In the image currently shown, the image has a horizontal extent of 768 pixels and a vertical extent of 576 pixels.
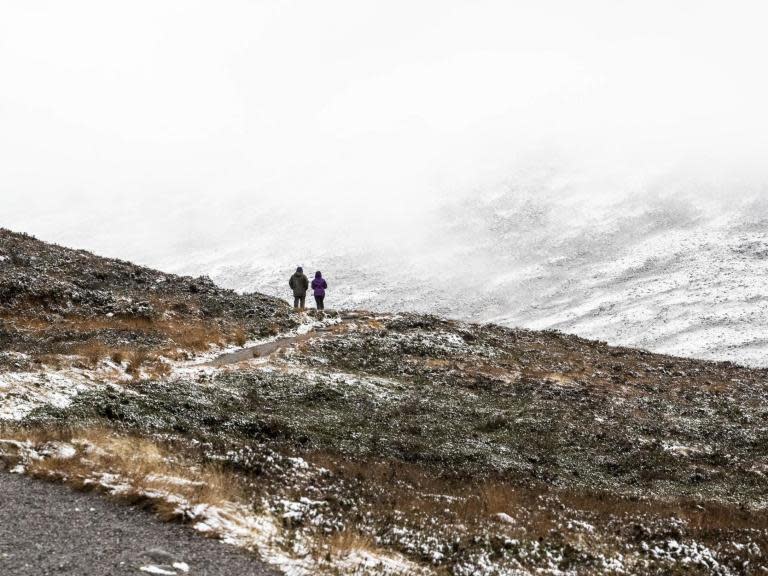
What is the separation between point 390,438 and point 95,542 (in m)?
11.9

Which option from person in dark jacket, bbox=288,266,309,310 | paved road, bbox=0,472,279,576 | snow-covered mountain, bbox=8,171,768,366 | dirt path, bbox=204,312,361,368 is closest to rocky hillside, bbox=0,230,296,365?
dirt path, bbox=204,312,361,368

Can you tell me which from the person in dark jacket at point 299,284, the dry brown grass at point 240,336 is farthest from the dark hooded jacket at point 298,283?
the dry brown grass at point 240,336

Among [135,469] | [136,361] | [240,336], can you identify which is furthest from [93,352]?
[135,469]

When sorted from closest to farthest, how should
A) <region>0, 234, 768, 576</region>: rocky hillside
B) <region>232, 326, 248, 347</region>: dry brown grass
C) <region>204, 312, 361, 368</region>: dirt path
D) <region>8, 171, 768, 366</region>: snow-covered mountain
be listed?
<region>0, 234, 768, 576</region>: rocky hillside
<region>204, 312, 361, 368</region>: dirt path
<region>232, 326, 248, 347</region>: dry brown grass
<region>8, 171, 768, 366</region>: snow-covered mountain

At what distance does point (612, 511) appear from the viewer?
1494cm

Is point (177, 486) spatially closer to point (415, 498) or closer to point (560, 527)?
point (415, 498)

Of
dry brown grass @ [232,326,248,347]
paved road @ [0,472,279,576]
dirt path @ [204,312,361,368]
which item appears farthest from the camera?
dry brown grass @ [232,326,248,347]

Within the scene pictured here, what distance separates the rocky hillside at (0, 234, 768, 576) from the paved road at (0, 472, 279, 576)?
1.42 feet

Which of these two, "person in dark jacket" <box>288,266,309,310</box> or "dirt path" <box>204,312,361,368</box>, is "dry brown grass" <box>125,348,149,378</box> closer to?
"dirt path" <box>204,312,361,368</box>

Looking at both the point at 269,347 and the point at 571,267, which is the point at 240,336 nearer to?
the point at 269,347

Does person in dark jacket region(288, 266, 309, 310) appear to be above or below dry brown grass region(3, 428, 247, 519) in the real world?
above

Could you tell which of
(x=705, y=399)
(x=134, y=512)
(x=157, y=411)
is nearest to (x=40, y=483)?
(x=134, y=512)

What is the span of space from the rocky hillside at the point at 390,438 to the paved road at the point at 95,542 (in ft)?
1.42

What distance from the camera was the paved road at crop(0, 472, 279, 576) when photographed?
813cm
